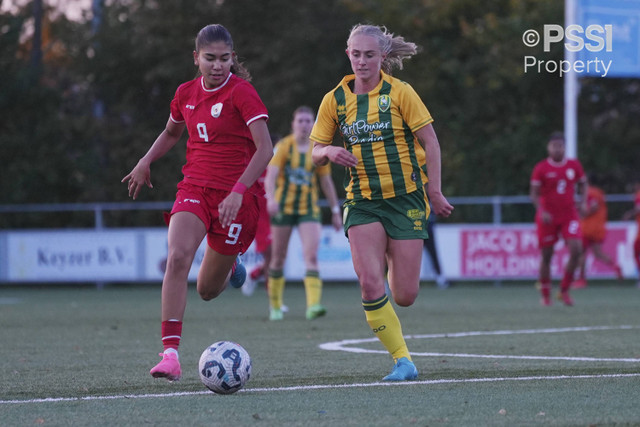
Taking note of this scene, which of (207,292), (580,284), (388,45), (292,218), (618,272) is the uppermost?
(388,45)

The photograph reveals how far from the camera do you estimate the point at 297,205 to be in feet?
40.5

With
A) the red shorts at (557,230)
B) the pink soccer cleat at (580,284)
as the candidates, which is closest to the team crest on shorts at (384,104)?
the red shorts at (557,230)

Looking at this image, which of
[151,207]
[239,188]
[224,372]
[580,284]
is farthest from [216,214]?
[151,207]

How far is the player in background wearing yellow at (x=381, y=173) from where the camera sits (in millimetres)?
6633

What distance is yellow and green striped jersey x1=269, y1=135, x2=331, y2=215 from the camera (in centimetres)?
1235

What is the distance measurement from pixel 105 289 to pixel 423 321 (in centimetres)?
1091

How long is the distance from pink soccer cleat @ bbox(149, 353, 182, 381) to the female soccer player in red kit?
0.06 meters

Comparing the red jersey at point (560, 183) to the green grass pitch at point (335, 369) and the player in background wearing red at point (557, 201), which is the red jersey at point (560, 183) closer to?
the player in background wearing red at point (557, 201)

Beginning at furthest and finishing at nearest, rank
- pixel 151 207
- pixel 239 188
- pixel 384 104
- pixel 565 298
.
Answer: pixel 151 207 < pixel 565 298 < pixel 384 104 < pixel 239 188

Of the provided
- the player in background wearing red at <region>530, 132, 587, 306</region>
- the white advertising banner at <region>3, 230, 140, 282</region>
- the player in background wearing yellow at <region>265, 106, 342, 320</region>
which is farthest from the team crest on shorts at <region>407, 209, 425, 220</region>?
the white advertising banner at <region>3, 230, 140, 282</region>

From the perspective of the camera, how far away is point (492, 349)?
848 cm

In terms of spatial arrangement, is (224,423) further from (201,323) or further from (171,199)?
(171,199)

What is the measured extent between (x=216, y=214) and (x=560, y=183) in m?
8.54

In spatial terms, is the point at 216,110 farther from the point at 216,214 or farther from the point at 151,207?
the point at 151,207
